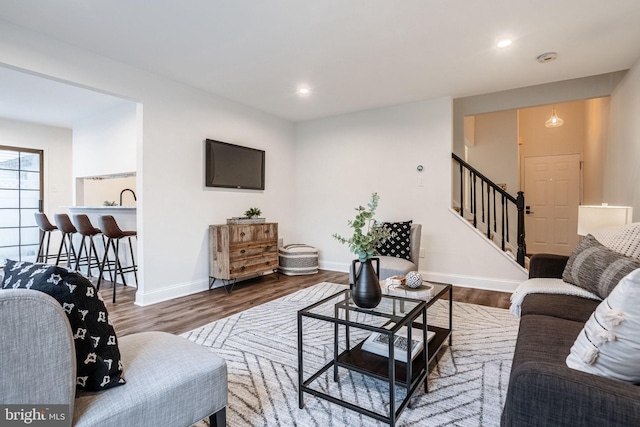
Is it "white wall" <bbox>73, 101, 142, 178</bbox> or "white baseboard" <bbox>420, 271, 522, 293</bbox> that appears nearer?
"white baseboard" <bbox>420, 271, 522, 293</bbox>

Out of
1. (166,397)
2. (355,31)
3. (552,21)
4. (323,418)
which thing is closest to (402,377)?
(323,418)

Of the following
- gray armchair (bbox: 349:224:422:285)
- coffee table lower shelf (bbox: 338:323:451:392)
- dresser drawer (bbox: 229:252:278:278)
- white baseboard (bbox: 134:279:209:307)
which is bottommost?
white baseboard (bbox: 134:279:209:307)

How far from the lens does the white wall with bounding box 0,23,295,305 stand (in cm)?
294

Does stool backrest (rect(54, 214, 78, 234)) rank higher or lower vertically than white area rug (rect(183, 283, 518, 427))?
higher

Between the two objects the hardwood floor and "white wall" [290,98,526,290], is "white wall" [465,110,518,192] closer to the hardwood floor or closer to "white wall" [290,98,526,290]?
"white wall" [290,98,526,290]

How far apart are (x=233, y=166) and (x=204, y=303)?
1809mm

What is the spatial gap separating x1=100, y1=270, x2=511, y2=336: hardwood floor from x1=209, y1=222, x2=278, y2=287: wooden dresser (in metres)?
0.23

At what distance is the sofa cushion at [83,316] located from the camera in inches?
40.7

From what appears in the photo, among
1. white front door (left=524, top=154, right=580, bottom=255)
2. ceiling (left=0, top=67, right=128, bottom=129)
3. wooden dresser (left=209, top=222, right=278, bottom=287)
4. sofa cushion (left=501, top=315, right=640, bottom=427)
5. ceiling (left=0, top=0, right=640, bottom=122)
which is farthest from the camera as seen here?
white front door (left=524, top=154, right=580, bottom=255)

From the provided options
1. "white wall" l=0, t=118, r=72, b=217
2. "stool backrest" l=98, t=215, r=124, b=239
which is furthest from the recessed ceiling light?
"white wall" l=0, t=118, r=72, b=217

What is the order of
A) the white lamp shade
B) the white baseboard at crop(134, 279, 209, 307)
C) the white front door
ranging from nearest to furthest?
the white lamp shade → the white baseboard at crop(134, 279, 209, 307) → the white front door

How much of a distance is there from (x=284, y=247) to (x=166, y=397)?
393cm

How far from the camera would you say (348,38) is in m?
2.71

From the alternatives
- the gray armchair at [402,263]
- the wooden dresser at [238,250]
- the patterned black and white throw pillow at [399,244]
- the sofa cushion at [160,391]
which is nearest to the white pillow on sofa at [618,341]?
the sofa cushion at [160,391]
